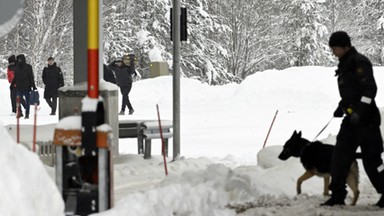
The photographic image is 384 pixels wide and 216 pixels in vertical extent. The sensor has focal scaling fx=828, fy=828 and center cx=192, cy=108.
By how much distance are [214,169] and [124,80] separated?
1484 centimetres

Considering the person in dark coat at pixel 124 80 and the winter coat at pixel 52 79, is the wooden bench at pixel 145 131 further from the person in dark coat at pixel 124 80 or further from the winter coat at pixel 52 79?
the person in dark coat at pixel 124 80

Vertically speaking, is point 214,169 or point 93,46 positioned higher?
point 93,46

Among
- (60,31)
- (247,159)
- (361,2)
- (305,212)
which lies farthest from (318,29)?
(305,212)

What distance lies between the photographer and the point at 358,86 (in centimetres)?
738

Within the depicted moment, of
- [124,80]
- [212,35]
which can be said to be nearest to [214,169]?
[124,80]

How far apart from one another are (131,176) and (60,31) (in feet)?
110

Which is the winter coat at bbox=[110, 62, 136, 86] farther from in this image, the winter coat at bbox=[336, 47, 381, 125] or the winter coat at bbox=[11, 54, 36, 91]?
the winter coat at bbox=[336, 47, 381, 125]

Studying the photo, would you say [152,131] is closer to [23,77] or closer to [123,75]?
[23,77]

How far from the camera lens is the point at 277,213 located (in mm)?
7246

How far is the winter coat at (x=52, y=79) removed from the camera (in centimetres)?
2212

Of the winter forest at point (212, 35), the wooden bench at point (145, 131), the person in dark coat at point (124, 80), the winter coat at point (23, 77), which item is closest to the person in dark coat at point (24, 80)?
the winter coat at point (23, 77)

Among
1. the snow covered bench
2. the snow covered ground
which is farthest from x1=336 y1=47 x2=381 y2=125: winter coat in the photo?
the snow covered bench

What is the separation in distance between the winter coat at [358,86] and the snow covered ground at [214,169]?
0.90 meters

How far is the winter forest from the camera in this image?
136 feet
